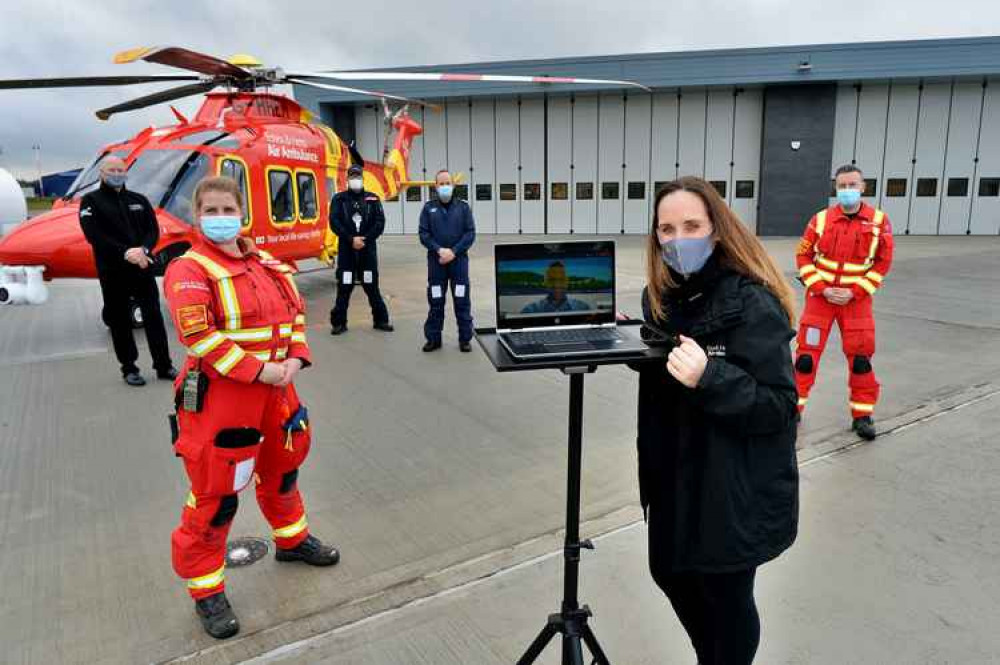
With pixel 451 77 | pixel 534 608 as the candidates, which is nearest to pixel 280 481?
pixel 534 608

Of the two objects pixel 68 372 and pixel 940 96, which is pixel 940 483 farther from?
pixel 940 96

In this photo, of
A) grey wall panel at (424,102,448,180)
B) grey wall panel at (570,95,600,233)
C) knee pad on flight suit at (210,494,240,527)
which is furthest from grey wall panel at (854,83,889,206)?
knee pad on flight suit at (210,494,240,527)

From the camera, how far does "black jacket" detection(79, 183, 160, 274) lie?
5.52m

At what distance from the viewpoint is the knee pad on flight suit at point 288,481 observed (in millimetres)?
2846

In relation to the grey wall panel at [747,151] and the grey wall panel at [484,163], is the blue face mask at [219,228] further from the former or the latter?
the grey wall panel at [747,151]

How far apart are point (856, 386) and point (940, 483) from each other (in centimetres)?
86

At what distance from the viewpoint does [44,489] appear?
12.5 ft

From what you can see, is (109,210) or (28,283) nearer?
(109,210)

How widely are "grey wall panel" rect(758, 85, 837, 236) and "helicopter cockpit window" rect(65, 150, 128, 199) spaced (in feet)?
63.3

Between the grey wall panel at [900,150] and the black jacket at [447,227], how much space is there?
19.0 m

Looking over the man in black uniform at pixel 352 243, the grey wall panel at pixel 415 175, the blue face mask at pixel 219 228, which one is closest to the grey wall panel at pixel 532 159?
the grey wall panel at pixel 415 175

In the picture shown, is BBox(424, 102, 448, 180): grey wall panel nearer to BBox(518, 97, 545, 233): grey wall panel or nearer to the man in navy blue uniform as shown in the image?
BBox(518, 97, 545, 233): grey wall panel

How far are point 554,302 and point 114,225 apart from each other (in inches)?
198

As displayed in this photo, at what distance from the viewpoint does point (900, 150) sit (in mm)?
21016
